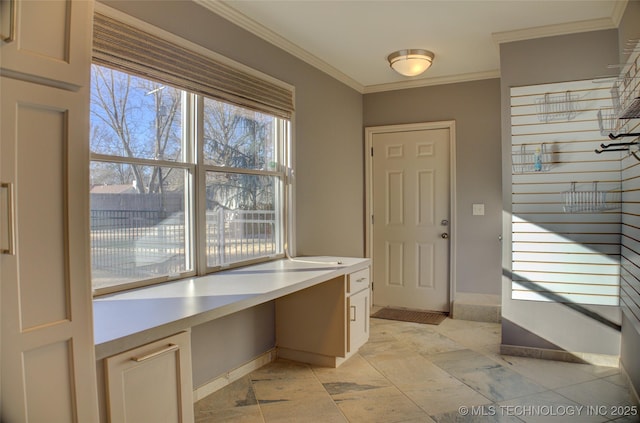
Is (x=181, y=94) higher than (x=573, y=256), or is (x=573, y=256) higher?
(x=181, y=94)

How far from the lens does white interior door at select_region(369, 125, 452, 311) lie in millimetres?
4508

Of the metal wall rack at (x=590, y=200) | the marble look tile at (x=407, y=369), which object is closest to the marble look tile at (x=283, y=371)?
the marble look tile at (x=407, y=369)

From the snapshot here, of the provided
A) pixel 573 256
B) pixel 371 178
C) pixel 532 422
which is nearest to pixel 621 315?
pixel 573 256

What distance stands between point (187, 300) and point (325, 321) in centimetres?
133

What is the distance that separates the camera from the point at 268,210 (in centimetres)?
323

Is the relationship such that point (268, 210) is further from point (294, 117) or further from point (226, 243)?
point (294, 117)

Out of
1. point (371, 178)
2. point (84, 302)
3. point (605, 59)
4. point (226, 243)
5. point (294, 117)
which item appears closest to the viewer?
point (84, 302)

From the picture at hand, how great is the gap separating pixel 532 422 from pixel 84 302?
2.26 meters

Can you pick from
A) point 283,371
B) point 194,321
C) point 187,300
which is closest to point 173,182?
point 187,300

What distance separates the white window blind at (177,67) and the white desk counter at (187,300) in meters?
1.09

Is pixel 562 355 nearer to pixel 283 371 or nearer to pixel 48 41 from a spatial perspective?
pixel 283 371

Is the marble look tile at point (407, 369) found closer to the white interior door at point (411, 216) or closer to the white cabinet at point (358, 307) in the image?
the white cabinet at point (358, 307)

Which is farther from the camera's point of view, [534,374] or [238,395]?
[534,374]

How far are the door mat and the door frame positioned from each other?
18cm
